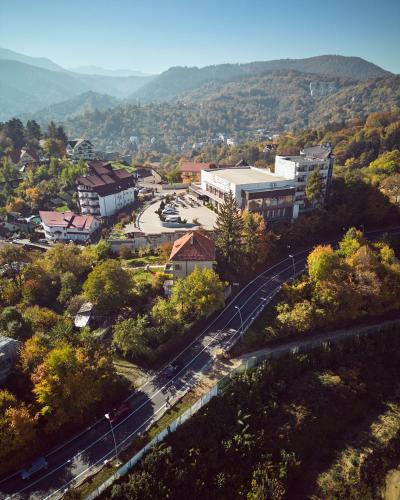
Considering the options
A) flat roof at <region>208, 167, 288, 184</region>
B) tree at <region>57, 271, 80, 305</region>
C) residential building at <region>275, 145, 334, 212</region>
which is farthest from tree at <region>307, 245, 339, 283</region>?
tree at <region>57, 271, 80, 305</region>

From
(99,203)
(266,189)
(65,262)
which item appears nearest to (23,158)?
Result: (99,203)

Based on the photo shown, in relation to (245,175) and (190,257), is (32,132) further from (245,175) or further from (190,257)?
(190,257)

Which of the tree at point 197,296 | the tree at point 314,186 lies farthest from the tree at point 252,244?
the tree at point 314,186


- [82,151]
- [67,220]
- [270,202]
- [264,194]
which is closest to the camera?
[264,194]

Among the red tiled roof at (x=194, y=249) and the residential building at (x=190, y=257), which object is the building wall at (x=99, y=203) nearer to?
the red tiled roof at (x=194, y=249)

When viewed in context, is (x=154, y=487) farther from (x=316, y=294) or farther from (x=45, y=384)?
(x=316, y=294)

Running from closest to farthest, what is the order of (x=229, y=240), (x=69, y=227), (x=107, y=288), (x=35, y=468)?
(x=35, y=468) < (x=107, y=288) < (x=229, y=240) < (x=69, y=227)
